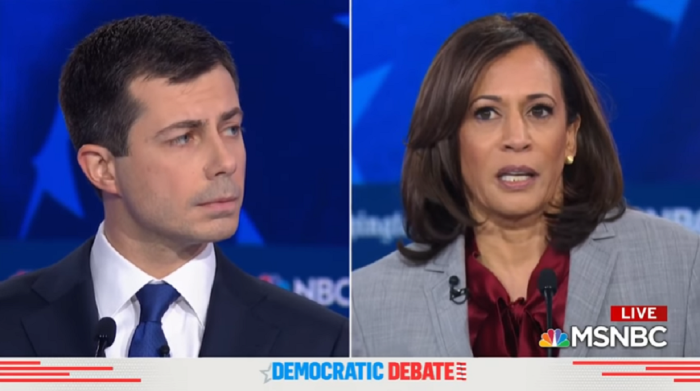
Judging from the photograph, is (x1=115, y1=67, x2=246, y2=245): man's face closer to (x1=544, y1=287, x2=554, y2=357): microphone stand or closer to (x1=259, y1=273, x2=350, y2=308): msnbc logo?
(x1=259, y1=273, x2=350, y2=308): msnbc logo

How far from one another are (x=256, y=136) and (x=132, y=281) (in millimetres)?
696

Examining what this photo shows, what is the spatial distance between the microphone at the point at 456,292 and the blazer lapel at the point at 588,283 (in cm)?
36

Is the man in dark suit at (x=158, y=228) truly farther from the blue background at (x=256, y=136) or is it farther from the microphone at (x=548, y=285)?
the microphone at (x=548, y=285)

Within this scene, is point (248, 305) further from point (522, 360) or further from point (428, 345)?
point (522, 360)

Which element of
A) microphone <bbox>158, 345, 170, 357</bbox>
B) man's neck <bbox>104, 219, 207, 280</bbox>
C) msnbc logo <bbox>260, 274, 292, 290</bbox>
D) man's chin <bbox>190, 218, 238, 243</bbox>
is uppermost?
man's chin <bbox>190, 218, 238, 243</bbox>

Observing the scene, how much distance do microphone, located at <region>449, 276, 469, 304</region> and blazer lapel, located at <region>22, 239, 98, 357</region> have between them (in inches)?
50.9

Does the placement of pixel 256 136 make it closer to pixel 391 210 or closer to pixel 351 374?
pixel 391 210

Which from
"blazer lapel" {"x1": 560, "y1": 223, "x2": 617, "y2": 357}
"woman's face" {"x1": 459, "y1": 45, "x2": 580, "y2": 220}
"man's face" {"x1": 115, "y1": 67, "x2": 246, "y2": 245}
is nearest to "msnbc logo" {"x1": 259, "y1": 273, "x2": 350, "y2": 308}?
"man's face" {"x1": 115, "y1": 67, "x2": 246, "y2": 245}

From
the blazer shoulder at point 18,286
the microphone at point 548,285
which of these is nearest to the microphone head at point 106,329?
the blazer shoulder at point 18,286

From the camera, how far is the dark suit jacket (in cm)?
341

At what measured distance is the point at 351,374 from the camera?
343cm

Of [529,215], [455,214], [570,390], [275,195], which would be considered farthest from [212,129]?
[570,390]

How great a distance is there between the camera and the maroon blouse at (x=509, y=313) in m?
3.33

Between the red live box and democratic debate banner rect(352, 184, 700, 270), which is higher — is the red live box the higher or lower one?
the lower one
